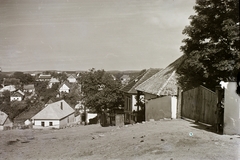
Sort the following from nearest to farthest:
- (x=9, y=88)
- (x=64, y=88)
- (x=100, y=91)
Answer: (x=100, y=91)
(x=9, y=88)
(x=64, y=88)

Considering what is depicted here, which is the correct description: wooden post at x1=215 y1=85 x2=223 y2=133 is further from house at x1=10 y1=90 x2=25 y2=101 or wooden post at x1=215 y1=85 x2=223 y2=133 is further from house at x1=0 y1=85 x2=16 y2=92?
house at x1=0 y1=85 x2=16 y2=92

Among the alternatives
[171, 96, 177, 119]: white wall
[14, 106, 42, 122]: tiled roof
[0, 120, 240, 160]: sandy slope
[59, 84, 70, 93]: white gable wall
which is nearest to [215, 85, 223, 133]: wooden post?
[0, 120, 240, 160]: sandy slope

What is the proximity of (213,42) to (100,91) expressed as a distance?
2081cm

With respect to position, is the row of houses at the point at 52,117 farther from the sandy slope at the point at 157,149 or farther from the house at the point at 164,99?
the sandy slope at the point at 157,149

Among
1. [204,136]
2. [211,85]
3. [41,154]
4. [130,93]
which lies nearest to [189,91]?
[211,85]

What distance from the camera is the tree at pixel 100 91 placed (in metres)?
29.9

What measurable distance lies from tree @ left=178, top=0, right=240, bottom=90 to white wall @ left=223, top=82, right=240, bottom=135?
2.67 metres

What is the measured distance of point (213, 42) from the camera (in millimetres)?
11070

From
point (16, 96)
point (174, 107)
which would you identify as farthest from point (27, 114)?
point (174, 107)

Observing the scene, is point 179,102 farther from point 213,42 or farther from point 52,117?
point 52,117

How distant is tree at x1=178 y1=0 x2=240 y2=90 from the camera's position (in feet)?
33.7

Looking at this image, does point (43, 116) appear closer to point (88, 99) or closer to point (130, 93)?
point (88, 99)

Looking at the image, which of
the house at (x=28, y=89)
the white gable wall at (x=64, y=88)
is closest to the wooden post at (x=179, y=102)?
the house at (x=28, y=89)

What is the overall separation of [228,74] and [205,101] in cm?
159
